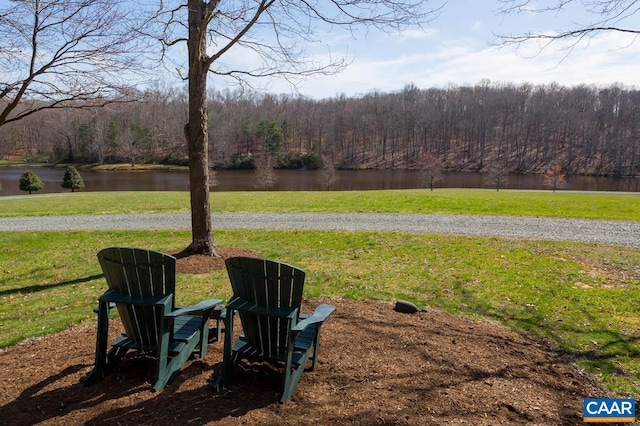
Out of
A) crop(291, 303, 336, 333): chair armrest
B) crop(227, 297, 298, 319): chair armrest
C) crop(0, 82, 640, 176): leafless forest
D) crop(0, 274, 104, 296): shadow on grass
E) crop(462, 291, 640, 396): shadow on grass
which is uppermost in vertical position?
crop(0, 82, 640, 176): leafless forest

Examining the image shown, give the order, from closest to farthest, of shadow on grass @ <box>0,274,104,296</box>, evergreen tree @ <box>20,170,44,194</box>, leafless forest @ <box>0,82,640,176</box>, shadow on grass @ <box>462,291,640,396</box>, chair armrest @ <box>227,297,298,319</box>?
1. chair armrest @ <box>227,297,298,319</box>
2. shadow on grass @ <box>462,291,640,396</box>
3. shadow on grass @ <box>0,274,104,296</box>
4. evergreen tree @ <box>20,170,44,194</box>
5. leafless forest @ <box>0,82,640,176</box>

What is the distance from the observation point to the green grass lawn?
5039 mm

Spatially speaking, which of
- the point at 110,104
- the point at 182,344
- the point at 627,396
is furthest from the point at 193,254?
the point at 627,396

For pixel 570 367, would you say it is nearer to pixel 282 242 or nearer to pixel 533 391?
pixel 533 391

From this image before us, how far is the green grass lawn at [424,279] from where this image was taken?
5039 millimetres

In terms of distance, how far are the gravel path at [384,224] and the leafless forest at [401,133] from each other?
2105 inches

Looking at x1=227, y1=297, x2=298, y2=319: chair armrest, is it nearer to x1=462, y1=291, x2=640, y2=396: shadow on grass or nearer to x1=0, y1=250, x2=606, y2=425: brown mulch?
x1=0, y1=250, x2=606, y2=425: brown mulch

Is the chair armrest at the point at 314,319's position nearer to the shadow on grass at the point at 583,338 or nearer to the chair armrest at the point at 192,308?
the chair armrest at the point at 192,308

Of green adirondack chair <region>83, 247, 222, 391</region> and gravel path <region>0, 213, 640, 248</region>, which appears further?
gravel path <region>0, 213, 640, 248</region>

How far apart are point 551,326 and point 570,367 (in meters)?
1.14

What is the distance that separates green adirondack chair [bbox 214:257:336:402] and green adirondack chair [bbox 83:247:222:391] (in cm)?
43

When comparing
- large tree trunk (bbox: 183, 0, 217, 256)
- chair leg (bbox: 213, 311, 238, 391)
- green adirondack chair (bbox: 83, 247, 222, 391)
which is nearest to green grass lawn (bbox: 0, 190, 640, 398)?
large tree trunk (bbox: 183, 0, 217, 256)

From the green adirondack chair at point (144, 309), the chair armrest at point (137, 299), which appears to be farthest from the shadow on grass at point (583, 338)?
the chair armrest at point (137, 299)

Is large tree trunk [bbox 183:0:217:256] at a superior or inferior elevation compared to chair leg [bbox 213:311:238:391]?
superior
